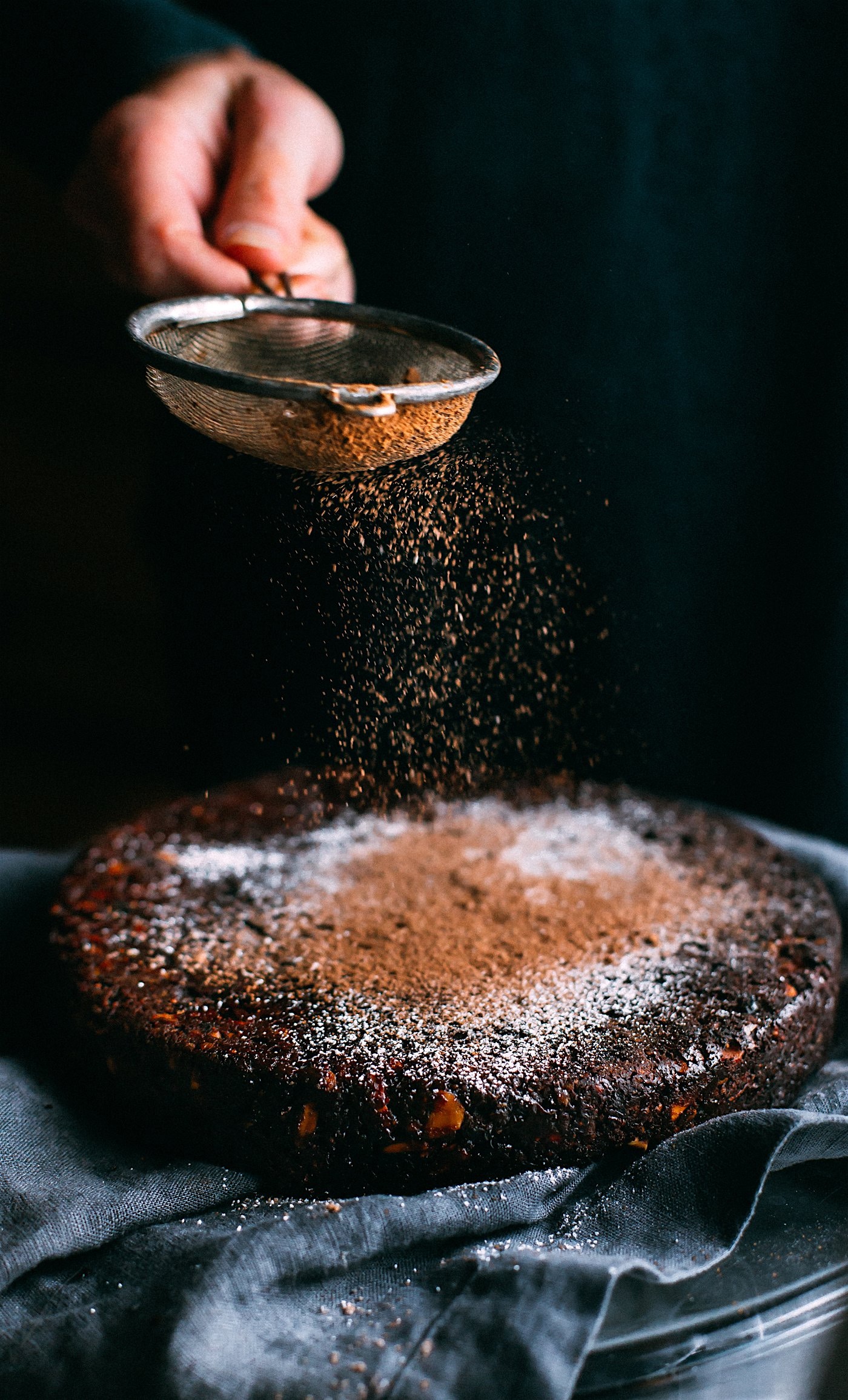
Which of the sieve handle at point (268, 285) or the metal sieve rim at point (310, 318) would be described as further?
the sieve handle at point (268, 285)

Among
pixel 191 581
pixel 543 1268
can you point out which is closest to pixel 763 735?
pixel 191 581

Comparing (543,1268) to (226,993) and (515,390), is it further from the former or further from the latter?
(515,390)

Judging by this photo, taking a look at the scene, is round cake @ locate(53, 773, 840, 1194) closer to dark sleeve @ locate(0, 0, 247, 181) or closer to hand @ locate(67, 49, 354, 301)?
hand @ locate(67, 49, 354, 301)

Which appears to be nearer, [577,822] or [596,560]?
[577,822]

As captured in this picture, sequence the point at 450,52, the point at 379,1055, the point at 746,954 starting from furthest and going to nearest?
1. the point at 450,52
2. the point at 746,954
3. the point at 379,1055

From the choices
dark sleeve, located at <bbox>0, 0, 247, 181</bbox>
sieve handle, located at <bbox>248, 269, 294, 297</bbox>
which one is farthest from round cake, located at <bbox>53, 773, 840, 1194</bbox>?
dark sleeve, located at <bbox>0, 0, 247, 181</bbox>

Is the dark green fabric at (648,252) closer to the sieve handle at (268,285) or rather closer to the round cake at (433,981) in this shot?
the sieve handle at (268,285)

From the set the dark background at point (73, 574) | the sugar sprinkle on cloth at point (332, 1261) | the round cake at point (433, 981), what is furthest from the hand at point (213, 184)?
the dark background at point (73, 574)
